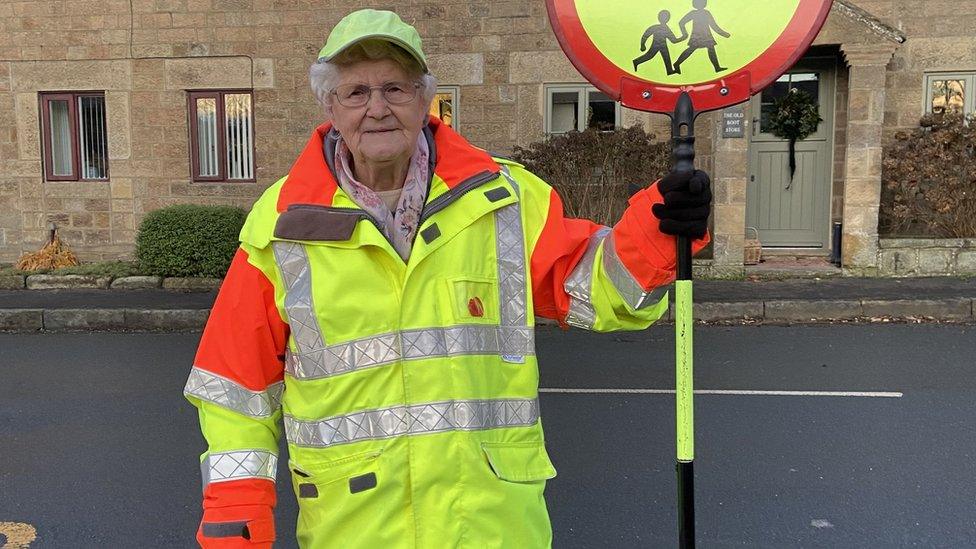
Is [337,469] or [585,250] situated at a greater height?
[585,250]

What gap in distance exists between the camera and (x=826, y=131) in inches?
475

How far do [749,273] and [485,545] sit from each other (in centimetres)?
997

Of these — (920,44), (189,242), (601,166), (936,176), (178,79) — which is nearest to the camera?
(936,176)

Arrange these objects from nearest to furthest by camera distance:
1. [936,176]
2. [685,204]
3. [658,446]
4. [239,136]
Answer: [685,204] → [658,446] → [936,176] → [239,136]

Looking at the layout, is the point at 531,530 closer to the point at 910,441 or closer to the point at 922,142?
the point at 910,441

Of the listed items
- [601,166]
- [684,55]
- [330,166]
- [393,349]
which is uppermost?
[601,166]

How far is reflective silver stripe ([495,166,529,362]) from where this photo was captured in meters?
1.91

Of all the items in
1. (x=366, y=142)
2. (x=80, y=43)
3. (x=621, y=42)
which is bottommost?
(x=366, y=142)

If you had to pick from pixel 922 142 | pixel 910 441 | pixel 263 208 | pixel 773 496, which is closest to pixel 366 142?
pixel 263 208

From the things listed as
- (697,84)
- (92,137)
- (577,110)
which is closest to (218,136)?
(92,137)

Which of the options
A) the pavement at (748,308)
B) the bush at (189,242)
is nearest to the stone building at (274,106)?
the pavement at (748,308)

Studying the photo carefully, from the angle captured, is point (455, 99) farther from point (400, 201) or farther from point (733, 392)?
point (400, 201)

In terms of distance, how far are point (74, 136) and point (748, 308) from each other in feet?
34.2

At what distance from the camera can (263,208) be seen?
1.91 m
